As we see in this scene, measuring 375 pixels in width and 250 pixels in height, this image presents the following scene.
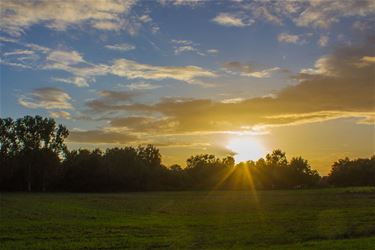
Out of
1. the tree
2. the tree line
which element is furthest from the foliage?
the tree

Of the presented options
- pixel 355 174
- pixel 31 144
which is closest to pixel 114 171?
pixel 31 144

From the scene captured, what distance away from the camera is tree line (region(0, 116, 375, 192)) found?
13400 centimetres

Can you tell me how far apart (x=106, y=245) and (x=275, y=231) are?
38.4ft

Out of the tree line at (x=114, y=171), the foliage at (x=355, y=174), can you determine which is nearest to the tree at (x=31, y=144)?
the tree line at (x=114, y=171)

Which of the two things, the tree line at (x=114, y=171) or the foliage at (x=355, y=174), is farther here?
the foliage at (x=355, y=174)

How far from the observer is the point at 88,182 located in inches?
5443

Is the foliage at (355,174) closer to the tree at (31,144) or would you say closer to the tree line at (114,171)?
the tree line at (114,171)

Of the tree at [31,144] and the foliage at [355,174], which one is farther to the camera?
the foliage at [355,174]

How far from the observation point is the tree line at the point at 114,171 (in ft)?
440

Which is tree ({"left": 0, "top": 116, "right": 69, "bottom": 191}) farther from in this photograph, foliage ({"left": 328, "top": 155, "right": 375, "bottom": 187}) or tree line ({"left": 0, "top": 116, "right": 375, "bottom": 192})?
foliage ({"left": 328, "top": 155, "right": 375, "bottom": 187})

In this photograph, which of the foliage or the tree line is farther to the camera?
the foliage

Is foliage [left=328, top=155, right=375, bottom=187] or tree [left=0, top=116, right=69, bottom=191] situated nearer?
tree [left=0, top=116, right=69, bottom=191]

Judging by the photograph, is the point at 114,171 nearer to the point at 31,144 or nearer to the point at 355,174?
the point at 31,144

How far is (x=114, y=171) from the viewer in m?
145
